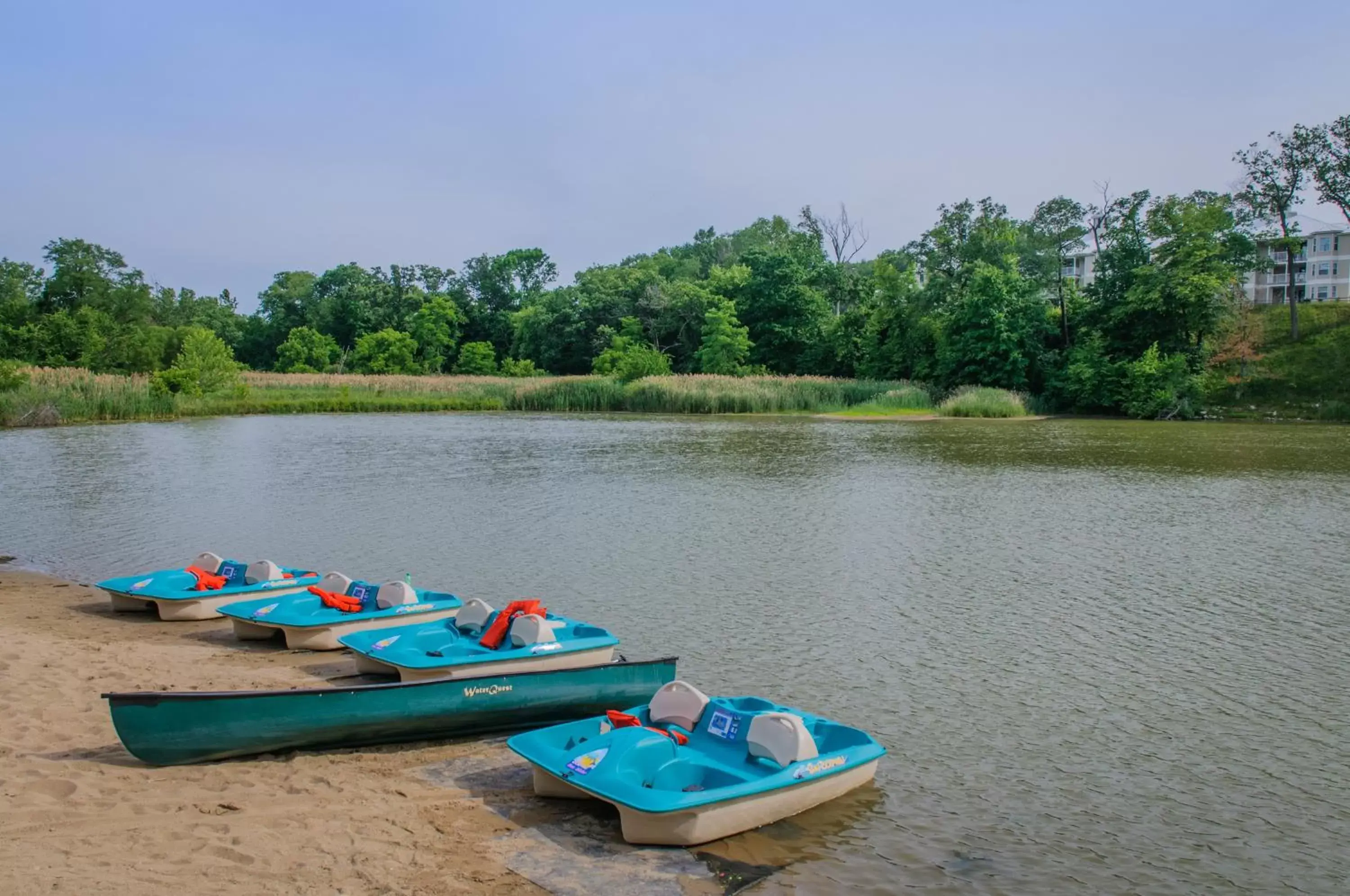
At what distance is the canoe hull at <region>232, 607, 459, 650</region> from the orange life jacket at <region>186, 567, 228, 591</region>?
133 centimetres

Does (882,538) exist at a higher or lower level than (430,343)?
lower

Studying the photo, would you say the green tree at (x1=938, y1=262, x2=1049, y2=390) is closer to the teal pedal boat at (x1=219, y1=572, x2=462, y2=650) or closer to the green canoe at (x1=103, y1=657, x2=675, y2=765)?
the teal pedal boat at (x1=219, y1=572, x2=462, y2=650)

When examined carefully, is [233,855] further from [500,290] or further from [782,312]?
[500,290]

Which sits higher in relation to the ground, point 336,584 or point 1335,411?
point 1335,411

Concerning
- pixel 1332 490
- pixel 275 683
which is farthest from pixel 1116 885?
pixel 1332 490

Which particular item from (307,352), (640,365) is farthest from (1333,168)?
(307,352)

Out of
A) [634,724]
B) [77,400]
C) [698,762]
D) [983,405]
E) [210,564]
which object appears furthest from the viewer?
[983,405]

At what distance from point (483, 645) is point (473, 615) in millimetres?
478

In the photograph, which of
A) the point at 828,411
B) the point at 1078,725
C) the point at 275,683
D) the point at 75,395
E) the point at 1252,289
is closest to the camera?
the point at 1078,725

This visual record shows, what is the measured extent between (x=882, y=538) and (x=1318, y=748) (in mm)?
8349

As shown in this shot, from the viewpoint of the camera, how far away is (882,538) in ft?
50.2

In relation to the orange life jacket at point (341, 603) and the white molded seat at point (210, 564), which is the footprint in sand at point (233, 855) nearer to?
the orange life jacket at point (341, 603)

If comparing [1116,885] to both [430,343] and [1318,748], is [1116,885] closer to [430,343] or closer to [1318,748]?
[1318,748]

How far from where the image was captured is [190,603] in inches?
402
